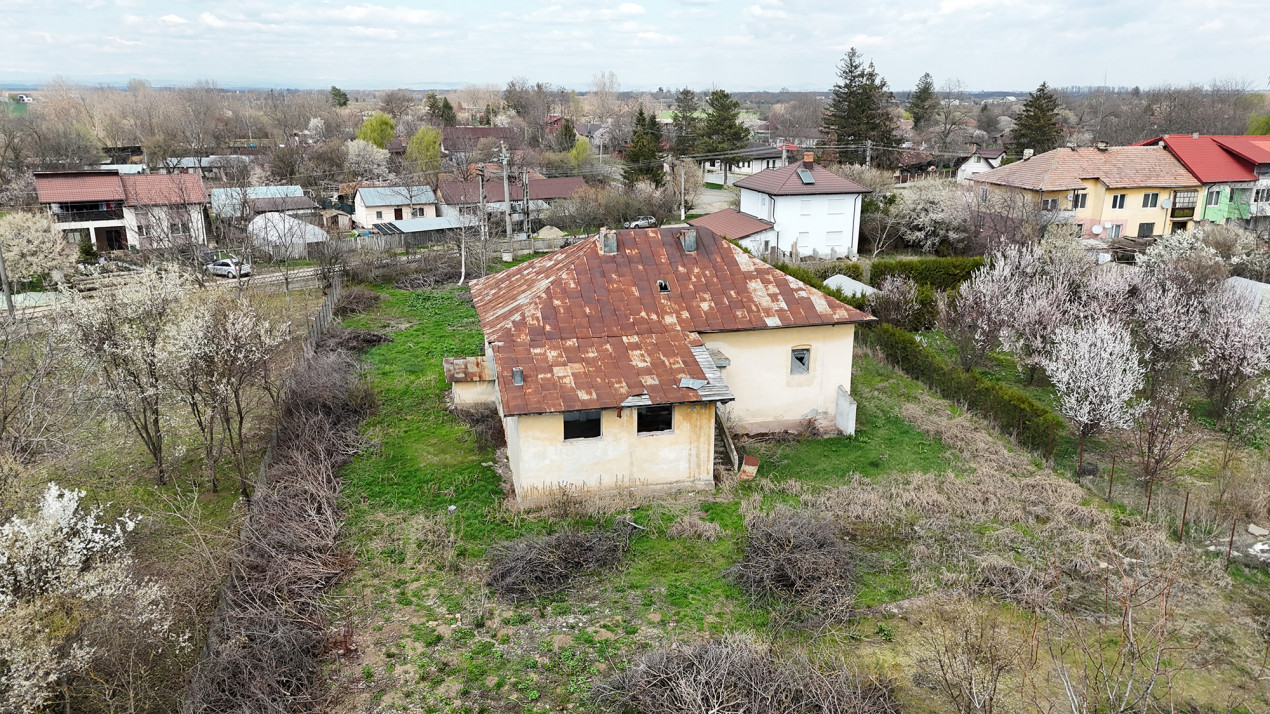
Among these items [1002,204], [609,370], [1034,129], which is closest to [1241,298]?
[1002,204]

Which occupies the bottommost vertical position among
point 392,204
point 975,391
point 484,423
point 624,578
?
point 624,578

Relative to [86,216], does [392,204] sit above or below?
above

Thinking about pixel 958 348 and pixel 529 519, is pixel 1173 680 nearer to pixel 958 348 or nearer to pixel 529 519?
pixel 529 519

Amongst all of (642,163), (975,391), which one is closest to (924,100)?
(642,163)

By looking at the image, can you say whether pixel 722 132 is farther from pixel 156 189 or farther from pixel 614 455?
pixel 614 455

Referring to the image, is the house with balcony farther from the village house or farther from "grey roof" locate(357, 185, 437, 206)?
the village house
